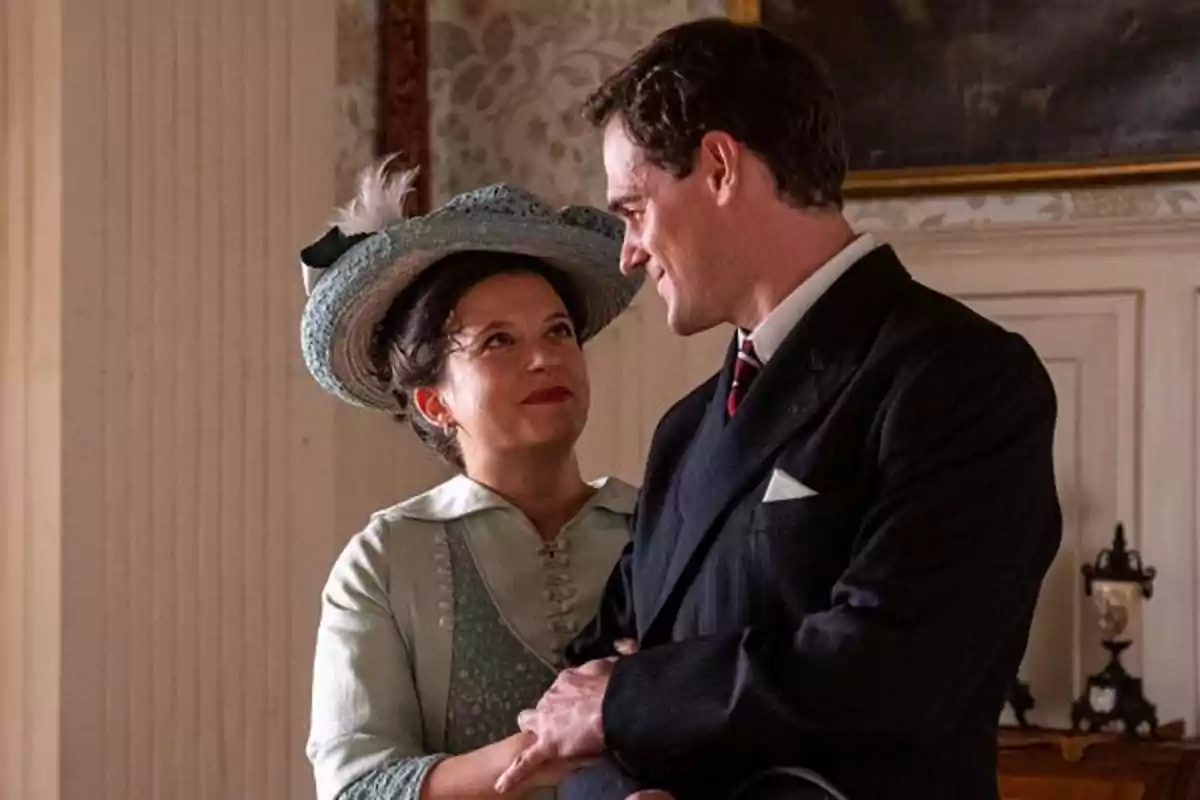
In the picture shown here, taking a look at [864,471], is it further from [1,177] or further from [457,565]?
[1,177]

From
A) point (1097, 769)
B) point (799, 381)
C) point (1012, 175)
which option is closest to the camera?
point (799, 381)

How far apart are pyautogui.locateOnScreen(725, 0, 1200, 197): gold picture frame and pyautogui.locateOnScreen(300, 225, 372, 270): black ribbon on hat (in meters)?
1.02

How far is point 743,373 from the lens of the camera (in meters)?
1.33

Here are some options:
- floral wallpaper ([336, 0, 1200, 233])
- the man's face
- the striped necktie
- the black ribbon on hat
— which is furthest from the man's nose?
floral wallpaper ([336, 0, 1200, 233])

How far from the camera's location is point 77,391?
7.47ft

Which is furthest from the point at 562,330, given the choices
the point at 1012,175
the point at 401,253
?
the point at 1012,175

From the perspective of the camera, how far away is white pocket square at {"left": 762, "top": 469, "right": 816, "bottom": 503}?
1.21 meters

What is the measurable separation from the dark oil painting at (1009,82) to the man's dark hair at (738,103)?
1.44m

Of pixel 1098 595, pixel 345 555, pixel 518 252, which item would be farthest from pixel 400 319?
pixel 1098 595

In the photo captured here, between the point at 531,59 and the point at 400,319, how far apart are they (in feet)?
4.56

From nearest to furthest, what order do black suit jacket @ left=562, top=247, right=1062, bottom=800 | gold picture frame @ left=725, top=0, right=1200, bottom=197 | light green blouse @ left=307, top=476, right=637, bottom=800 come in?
black suit jacket @ left=562, top=247, right=1062, bottom=800 < light green blouse @ left=307, top=476, right=637, bottom=800 < gold picture frame @ left=725, top=0, right=1200, bottom=197

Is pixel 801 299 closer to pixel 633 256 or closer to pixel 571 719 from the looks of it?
pixel 633 256

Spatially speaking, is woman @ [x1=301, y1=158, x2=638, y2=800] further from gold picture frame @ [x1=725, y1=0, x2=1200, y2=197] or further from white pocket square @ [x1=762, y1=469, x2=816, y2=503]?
gold picture frame @ [x1=725, y1=0, x2=1200, y2=197]

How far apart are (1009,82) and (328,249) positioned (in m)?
1.35
